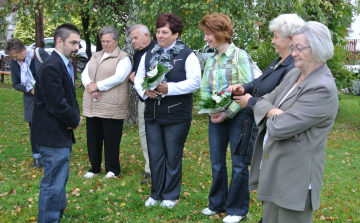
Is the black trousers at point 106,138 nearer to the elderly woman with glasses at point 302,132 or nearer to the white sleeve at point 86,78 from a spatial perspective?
the white sleeve at point 86,78

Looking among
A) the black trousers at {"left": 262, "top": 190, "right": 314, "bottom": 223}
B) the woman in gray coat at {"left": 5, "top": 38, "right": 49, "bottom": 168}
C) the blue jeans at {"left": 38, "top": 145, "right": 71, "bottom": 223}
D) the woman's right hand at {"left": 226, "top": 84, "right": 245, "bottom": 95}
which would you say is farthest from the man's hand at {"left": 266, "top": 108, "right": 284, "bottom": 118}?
the woman in gray coat at {"left": 5, "top": 38, "right": 49, "bottom": 168}

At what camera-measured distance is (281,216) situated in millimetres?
2861

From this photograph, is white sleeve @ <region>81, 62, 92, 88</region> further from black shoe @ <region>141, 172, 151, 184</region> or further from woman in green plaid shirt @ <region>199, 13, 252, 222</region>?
woman in green plaid shirt @ <region>199, 13, 252, 222</region>

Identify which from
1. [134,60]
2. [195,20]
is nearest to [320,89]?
[134,60]

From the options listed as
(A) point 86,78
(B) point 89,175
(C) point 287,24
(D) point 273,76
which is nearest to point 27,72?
(A) point 86,78

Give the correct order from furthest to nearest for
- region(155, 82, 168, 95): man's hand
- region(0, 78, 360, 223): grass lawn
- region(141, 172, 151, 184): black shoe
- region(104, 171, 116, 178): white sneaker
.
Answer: region(104, 171, 116, 178): white sneaker < region(141, 172, 151, 184): black shoe < region(0, 78, 360, 223): grass lawn < region(155, 82, 168, 95): man's hand

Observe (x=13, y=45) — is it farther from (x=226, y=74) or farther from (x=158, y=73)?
(x=226, y=74)

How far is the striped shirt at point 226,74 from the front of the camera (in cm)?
414

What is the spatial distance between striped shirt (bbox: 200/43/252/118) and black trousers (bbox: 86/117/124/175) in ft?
6.09

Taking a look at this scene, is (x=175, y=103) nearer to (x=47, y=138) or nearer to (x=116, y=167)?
(x=47, y=138)

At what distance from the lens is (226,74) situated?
421 cm

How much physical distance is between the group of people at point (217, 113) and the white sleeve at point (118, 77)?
0.6 inches

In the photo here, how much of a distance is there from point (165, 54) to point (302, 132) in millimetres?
2347

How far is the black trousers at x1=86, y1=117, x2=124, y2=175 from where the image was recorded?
574 cm
